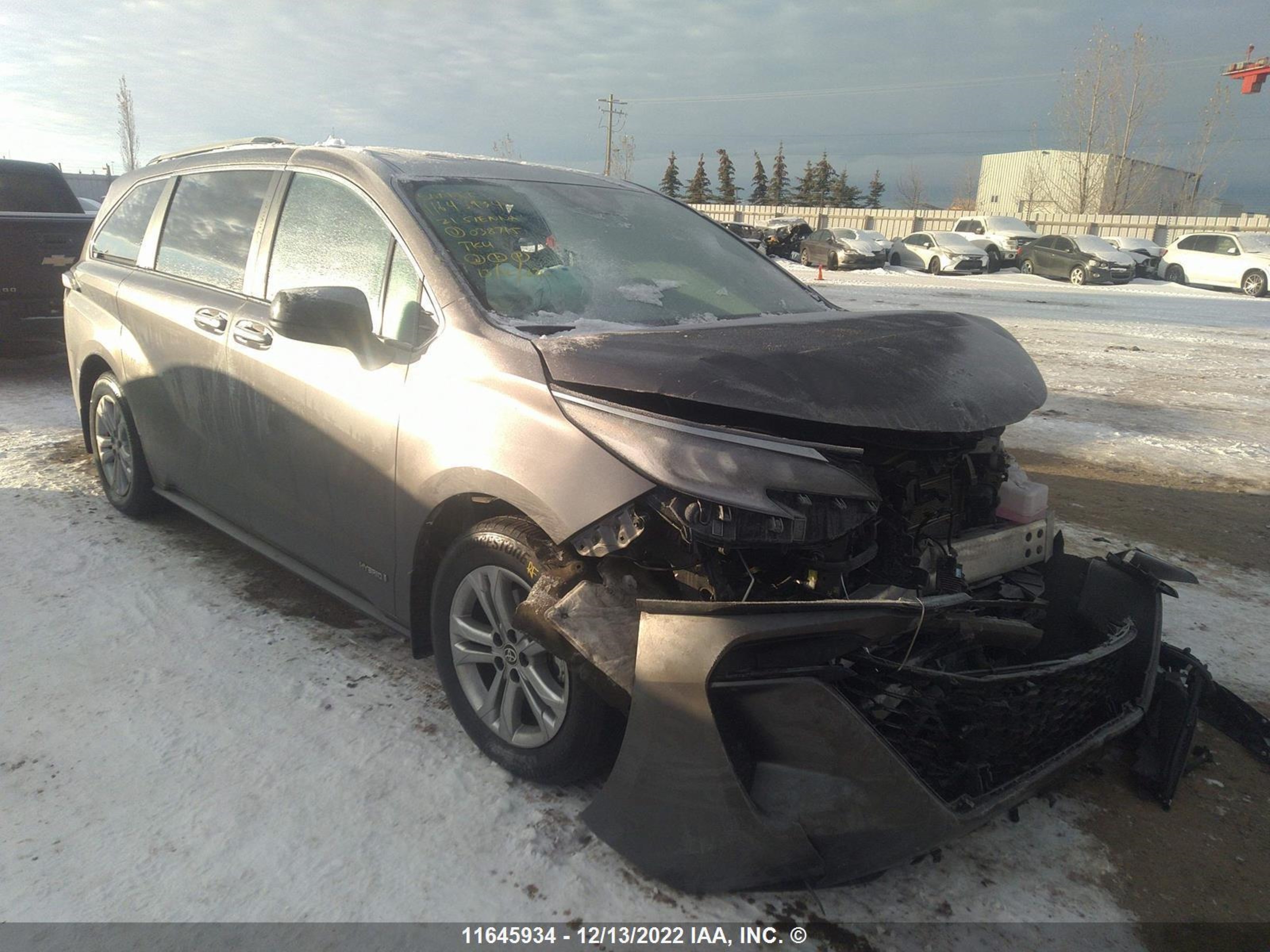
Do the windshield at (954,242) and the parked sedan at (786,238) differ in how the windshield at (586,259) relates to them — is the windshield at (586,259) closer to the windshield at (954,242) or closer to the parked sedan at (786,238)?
the windshield at (954,242)

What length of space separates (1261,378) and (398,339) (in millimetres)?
11022

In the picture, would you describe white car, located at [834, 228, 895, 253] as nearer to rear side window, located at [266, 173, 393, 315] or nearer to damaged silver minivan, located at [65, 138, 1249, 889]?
damaged silver minivan, located at [65, 138, 1249, 889]

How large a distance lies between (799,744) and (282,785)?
1597 millimetres

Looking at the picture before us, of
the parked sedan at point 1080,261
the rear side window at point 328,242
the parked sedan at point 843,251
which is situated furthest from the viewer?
the parked sedan at point 843,251

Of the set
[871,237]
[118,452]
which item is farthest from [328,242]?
[871,237]

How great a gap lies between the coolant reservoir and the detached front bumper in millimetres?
854

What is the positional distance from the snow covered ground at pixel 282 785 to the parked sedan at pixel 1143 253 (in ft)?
90.3

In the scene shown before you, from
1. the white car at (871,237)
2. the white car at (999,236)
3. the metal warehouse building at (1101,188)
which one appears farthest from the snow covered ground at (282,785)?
the metal warehouse building at (1101,188)

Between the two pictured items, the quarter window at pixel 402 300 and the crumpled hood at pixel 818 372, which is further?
Answer: the quarter window at pixel 402 300

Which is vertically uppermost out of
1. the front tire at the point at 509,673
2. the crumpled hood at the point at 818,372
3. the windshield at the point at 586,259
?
the windshield at the point at 586,259

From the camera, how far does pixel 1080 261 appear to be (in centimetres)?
2561

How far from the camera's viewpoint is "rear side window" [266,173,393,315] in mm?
3020

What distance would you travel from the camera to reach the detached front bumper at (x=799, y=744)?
2.01 meters

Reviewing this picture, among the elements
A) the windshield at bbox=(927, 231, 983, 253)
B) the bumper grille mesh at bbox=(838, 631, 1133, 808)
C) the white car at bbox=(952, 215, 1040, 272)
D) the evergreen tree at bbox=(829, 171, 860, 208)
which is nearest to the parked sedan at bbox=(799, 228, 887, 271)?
the windshield at bbox=(927, 231, 983, 253)
